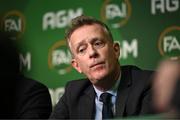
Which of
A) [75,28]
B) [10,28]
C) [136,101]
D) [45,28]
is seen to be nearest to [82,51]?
[75,28]

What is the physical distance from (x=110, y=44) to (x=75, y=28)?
12 cm

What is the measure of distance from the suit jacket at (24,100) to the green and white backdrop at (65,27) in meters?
0.53

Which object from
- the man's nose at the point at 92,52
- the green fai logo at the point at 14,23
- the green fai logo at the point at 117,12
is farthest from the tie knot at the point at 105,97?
the green fai logo at the point at 14,23

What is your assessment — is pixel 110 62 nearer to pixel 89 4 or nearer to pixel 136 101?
pixel 136 101

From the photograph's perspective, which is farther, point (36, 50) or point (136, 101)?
point (36, 50)

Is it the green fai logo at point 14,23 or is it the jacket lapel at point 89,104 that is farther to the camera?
the green fai logo at point 14,23

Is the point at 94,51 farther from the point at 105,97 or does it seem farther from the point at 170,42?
the point at 170,42

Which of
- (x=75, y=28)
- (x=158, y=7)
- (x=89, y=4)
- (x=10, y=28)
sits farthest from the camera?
(x=10, y=28)

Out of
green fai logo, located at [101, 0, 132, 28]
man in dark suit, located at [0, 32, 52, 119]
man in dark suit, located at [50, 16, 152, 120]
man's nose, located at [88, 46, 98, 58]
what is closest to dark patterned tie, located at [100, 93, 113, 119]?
man in dark suit, located at [50, 16, 152, 120]

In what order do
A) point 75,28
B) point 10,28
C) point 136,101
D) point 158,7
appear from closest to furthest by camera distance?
point 136,101, point 75,28, point 158,7, point 10,28

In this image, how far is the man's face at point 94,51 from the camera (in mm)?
1034

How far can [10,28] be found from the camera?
1.92 meters

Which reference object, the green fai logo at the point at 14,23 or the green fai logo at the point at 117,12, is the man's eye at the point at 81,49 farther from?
the green fai logo at the point at 14,23

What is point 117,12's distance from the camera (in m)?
1.68
